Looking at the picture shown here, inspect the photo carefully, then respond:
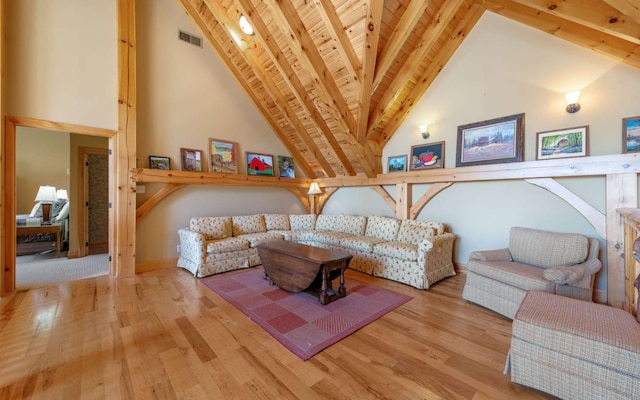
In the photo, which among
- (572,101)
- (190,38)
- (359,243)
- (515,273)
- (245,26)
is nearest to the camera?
(515,273)

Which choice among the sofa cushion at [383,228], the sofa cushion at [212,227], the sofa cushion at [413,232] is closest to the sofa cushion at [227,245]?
the sofa cushion at [212,227]

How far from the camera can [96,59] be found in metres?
3.59

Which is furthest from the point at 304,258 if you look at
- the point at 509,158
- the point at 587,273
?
the point at 509,158

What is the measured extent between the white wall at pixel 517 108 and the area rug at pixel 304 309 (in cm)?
188

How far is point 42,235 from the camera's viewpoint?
4918 mm

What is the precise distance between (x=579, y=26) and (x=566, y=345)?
3499 millimetres

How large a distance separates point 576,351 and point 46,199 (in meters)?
8.73

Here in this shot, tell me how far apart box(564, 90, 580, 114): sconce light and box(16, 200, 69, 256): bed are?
28.6 feet

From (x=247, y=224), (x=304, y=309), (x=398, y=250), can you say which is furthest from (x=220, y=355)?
(x=247, y=224)

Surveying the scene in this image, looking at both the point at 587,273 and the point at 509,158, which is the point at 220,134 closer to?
the point at 509,158

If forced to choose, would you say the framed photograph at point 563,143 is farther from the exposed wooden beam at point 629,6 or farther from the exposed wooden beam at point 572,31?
the exposed wooden beam at point 629,6

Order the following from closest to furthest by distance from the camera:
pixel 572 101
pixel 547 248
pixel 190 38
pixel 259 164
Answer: pixel 547 248 < pixel 572 101 < pixel 190 38 < pixel 259 164

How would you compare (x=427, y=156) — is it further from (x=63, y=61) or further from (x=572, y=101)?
(x=63, y=61)

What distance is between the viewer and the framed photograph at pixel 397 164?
466 cm
